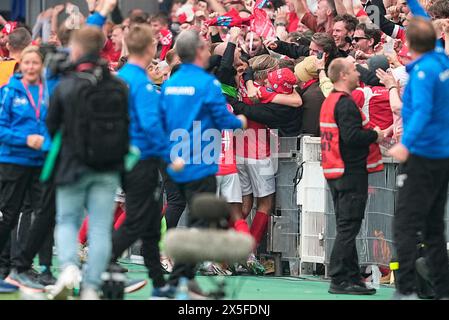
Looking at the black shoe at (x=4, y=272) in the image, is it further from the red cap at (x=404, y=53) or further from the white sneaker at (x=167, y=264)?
the red cap at (x=404, y=53)

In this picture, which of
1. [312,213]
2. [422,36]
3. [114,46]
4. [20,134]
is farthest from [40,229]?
[114,46]

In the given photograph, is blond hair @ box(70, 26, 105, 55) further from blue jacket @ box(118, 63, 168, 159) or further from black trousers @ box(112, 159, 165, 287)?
black trousers @ box(112, 159, 165, 287)

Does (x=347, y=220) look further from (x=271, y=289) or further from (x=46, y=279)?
(x=46, y=279)

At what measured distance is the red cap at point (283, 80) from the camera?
14.9 meters

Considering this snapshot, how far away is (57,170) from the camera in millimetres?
10609

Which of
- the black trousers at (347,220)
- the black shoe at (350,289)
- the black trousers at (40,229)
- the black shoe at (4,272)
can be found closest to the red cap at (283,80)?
the black trousers at (347,220)

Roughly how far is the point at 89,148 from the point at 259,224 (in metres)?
5.16

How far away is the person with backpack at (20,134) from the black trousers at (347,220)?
287cm

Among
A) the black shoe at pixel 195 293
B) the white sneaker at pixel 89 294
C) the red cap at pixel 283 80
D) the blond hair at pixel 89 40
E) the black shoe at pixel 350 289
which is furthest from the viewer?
the red cap at pixel 283 80

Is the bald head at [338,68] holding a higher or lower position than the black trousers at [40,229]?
higher

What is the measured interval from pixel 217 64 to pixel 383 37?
Answer: 239 cm

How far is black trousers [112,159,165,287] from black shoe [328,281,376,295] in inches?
84.9
